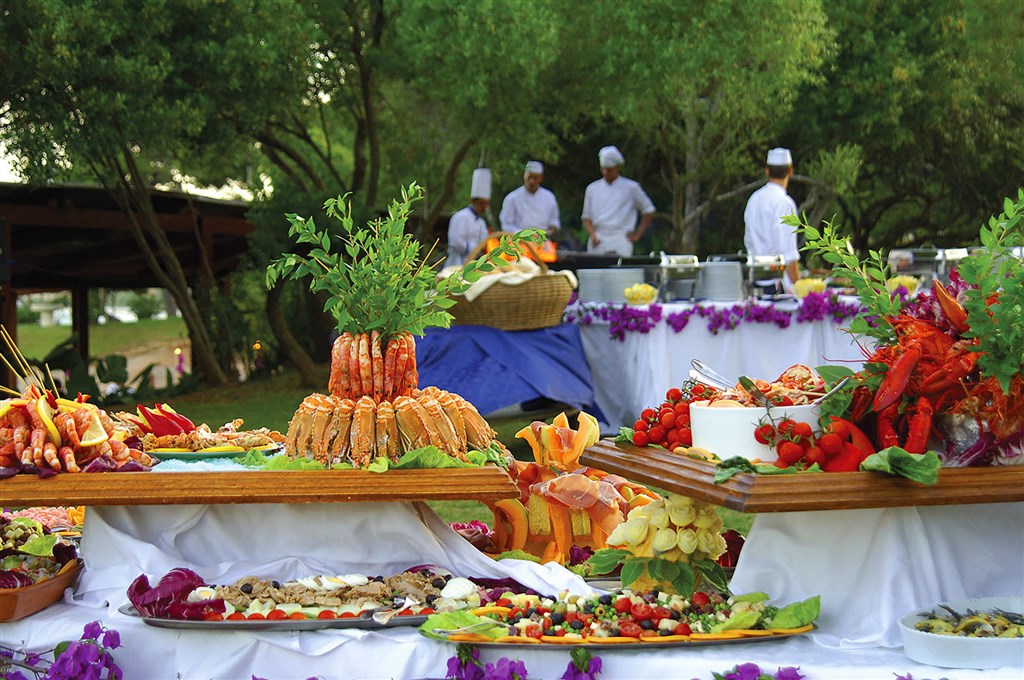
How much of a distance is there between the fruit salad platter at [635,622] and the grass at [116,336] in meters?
26.1

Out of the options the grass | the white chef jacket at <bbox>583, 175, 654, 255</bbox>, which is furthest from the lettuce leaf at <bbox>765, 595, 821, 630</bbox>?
the grass

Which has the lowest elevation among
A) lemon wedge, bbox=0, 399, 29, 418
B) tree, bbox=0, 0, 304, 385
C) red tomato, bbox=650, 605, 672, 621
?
red tomato, bbox=650, 605, 672, 621

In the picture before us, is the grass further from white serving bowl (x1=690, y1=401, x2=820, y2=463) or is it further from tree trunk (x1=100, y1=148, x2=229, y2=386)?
white serving bowl (x1=690, y1=401, x2=820, y2=463)

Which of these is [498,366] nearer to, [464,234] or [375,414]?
[464,234]

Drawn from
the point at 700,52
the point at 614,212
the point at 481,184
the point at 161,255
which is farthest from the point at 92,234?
the point at 700,52

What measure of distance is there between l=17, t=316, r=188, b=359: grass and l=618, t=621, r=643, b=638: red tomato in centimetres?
2625

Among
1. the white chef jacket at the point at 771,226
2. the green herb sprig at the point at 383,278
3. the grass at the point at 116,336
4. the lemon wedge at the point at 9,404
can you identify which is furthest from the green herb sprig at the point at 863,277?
the grass at the point at 116,336

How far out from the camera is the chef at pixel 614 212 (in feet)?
35.3

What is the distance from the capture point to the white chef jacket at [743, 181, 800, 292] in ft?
26.9

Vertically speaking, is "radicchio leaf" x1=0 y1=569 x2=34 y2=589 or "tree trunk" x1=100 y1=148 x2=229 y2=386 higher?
"tree trunk" x1=100 y1=148 x2=229 y2=386

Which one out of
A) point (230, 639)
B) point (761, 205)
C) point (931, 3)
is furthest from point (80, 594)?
point (931, 3)

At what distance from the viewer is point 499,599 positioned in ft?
9.64

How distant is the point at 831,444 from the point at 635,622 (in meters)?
0.59

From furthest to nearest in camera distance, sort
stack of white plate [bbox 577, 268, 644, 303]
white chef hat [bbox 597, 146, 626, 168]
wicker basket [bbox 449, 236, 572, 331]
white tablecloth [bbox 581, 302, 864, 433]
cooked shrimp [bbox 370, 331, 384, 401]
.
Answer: white chef hat [bbox 597, 146, 626, 168] → stack of white plate [bbox 577, 268, 644, 303] → white tablecloth [bbox 581, 302, 864, 433] → wicker basket [bbox 449, 236, 572, 331] → cooked shrimp [bbox 370, 331, 384, 401]
